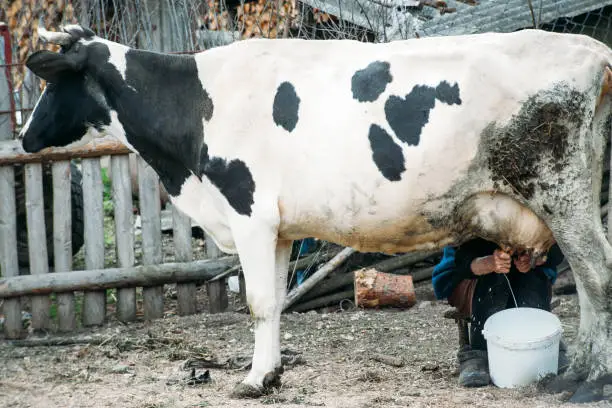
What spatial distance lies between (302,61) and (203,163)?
83 cm

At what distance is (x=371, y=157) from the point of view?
16.3 ft

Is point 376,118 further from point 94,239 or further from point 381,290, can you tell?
point 94,239

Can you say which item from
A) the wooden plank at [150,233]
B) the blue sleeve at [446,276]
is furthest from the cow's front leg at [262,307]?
the wooden plank at [150,233]

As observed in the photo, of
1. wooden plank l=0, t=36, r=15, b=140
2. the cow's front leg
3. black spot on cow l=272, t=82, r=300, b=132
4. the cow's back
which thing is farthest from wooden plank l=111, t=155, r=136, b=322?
black spot on cow l=272, t=82, r=300, b=132

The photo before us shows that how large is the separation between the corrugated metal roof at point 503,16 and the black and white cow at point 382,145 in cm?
307

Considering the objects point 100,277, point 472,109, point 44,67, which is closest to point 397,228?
point 472,109

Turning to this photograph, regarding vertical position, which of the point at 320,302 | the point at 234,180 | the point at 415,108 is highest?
the point at 415,108

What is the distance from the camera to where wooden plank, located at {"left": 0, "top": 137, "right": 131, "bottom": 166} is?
7402mm

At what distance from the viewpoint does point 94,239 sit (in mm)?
7660

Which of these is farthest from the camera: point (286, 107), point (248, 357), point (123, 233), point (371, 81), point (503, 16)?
point (503, 16)

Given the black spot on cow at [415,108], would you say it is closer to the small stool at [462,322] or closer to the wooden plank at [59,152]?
the small stool at [462,322]

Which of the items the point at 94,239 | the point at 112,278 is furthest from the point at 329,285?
the point at 94,239

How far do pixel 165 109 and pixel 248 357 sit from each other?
180 centimetres

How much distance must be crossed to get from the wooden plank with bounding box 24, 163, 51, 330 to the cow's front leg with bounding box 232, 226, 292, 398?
2.88 meters
